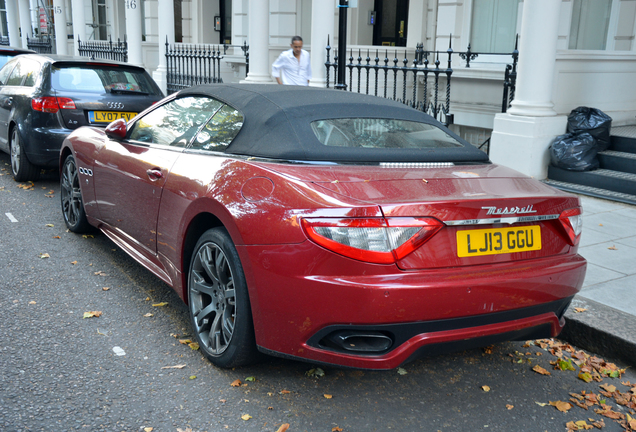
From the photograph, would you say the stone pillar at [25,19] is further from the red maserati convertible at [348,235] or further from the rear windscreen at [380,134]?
the rear windscreen at [380,134]

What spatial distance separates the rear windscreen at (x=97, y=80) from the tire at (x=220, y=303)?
4961 millimetres

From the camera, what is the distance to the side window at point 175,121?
408 centimetres

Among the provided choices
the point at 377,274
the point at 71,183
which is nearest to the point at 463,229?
the point at 377,274

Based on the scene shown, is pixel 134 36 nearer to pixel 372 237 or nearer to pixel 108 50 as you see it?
pixel 108 50

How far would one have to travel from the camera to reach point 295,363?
355 centimetres

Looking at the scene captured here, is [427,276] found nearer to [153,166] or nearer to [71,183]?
[153,166]

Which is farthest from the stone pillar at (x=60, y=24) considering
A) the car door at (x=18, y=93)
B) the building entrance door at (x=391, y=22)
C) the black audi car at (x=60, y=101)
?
the black audi car at (x=60, y=101)

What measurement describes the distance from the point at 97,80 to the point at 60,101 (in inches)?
21.1

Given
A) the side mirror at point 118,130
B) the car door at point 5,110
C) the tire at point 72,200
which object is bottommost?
the tire at point 72,200

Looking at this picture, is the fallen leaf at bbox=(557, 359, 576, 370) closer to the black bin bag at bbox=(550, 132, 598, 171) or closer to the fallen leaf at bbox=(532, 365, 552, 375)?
the fallen leaf at bbox=(532, 365, 552, 375)

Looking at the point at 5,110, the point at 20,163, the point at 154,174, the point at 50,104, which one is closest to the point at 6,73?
the point at 5,110

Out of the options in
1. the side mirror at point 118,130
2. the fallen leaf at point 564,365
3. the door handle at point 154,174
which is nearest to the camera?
the fallen leaf at point 564,365

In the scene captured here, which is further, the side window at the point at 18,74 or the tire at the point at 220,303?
the side window at the point at 18,74

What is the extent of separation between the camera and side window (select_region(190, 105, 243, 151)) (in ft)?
12.2
